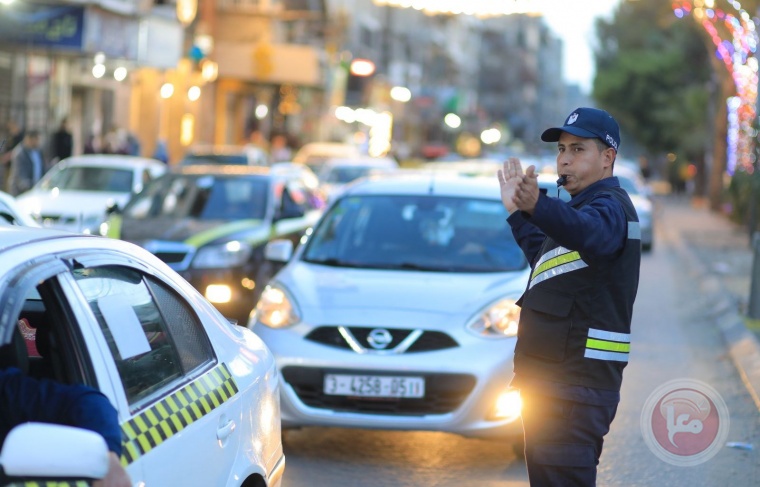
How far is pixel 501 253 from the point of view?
880 centimetres

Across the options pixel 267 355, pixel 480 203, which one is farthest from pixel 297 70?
pixel 267 355

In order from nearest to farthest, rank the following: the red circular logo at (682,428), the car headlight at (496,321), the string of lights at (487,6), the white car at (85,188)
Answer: the car headlight at (496,321)
the red circular logo at (682,428)
the white car at (85,188)
the string of lights at (487,6)

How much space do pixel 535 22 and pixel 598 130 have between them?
17467 centimetres

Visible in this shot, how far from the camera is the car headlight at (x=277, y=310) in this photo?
7829mm

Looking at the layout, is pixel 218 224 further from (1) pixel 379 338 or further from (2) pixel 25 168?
(2) pixel 25 168

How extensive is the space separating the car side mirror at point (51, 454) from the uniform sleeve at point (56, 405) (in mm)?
421

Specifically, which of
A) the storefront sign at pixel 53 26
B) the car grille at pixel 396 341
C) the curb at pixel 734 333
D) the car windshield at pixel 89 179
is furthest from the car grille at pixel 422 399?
the storefront sign at pixel 53 26

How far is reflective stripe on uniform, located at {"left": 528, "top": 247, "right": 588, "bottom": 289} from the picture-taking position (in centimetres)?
457

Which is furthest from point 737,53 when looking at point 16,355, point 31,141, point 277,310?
point 16,355

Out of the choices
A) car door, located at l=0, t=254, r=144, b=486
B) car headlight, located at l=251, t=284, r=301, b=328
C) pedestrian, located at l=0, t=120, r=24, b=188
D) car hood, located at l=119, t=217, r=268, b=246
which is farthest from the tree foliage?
car door, located at l=0, t=254, r=144, b=486

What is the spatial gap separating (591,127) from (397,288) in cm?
345

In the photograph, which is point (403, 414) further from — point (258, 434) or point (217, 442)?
point (217, 442)

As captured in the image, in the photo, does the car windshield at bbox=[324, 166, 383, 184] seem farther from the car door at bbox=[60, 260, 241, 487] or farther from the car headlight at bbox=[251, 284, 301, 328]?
the car door at bbox=[60, 260, 241, 487]

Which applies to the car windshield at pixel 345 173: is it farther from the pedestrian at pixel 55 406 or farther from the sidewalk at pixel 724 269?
the pedestrian at pixel 55 406
